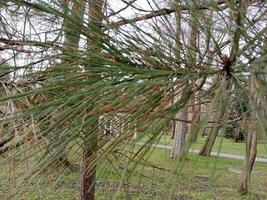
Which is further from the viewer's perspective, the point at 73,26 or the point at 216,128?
the point at 73,26

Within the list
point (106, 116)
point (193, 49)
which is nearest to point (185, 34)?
point (193, 49)

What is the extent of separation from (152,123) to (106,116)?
142 mm

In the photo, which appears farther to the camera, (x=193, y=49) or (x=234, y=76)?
(x=193, y=49)

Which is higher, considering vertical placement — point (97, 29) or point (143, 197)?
point (97, 29)

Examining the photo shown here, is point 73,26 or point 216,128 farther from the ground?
point 73,26

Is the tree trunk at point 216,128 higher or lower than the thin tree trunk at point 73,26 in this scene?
lower

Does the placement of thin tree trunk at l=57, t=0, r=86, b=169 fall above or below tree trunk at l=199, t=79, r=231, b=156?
above

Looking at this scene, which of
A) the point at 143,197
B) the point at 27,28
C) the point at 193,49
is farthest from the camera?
the point at 143,197

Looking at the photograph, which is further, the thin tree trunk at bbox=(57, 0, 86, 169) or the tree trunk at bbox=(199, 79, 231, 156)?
the thin tree trunk at bbox=(57, 0, 86, 169)

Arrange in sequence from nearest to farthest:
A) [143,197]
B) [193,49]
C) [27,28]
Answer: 1. [193,49]
2. [27,28]
3. [143,197]

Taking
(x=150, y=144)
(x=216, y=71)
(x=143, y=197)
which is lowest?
(x=143, y=197)

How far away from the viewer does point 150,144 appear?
593 millimetres

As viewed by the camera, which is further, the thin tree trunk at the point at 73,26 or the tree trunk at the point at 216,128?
the thin tree trunk at the point at 73,26

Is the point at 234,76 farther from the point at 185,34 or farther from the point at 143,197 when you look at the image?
the point at 143,197
